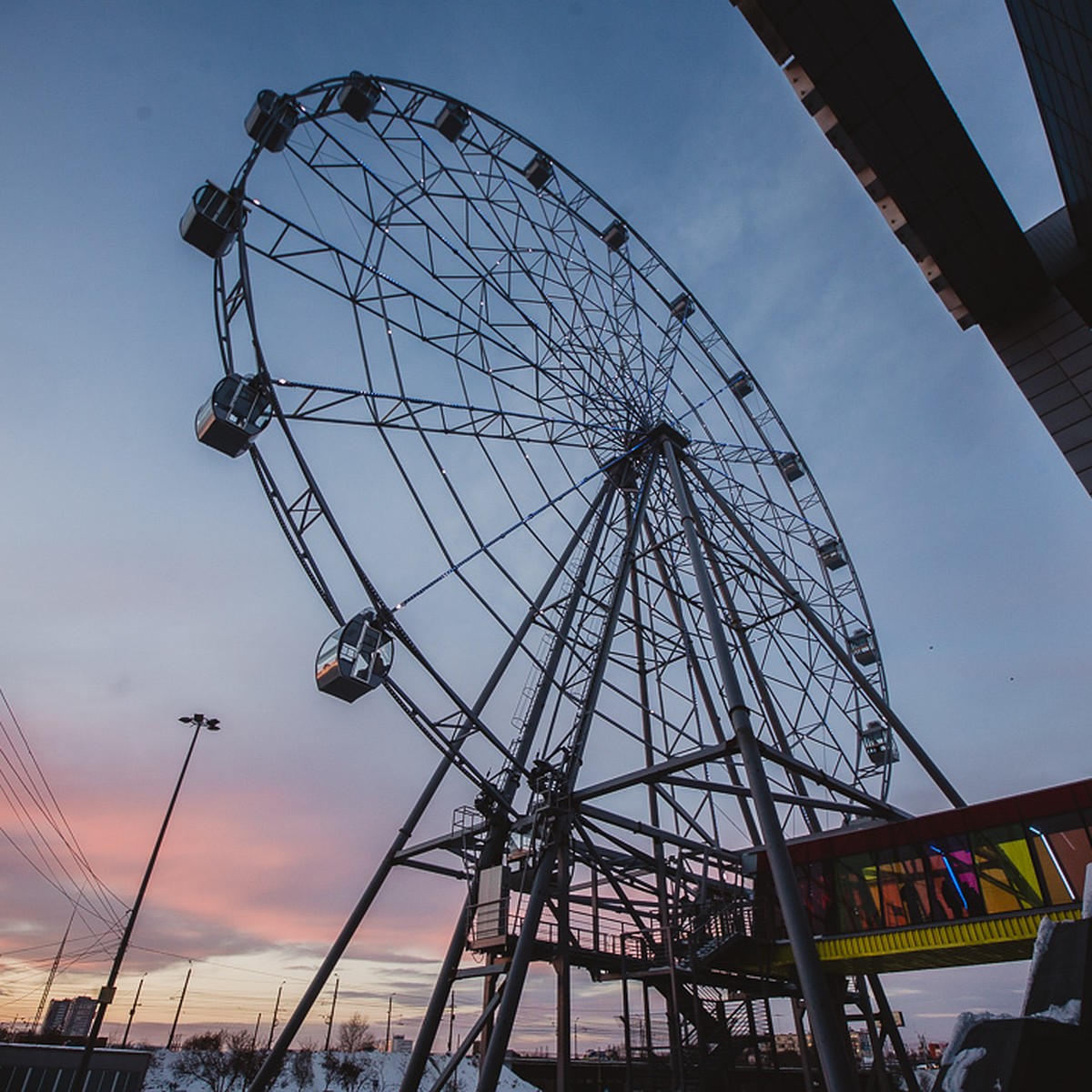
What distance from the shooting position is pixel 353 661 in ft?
41.0

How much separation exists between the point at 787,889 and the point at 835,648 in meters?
9.48

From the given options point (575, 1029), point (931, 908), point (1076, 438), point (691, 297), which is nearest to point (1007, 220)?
point (1076, 438)

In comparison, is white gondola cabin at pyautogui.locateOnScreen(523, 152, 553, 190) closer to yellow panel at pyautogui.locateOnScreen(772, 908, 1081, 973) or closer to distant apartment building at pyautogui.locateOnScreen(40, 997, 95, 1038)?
yellow panel at pyautogui.locateOnScreen(772, 908, 1081, 973)

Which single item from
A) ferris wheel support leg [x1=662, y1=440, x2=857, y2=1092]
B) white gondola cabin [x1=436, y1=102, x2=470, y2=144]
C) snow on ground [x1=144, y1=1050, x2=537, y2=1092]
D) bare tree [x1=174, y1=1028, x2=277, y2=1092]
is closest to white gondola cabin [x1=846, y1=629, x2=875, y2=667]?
ferris wheel support leg [x1=662, y1=440, x2=857, y2=1092]

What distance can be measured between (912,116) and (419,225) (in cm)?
1087

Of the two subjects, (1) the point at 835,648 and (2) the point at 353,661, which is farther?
(1) the point at 835,648


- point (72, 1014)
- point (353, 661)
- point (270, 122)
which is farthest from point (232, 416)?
point (72, 1014)

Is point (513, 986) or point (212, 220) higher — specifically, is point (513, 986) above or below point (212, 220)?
below

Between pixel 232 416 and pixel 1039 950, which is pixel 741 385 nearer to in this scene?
pixel 232 416

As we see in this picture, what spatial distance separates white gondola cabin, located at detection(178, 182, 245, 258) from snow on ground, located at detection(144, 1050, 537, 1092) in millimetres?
44027

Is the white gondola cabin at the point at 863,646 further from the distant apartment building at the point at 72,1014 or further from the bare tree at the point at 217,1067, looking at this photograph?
the distant apartment building at the point at 72,1014

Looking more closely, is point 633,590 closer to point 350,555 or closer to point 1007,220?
point 350,555

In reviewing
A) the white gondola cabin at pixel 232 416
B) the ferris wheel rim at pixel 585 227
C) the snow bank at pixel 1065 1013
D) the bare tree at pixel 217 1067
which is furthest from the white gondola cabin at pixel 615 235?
the bare tree at pixel 217 1067

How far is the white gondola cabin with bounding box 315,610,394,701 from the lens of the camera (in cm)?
1238
